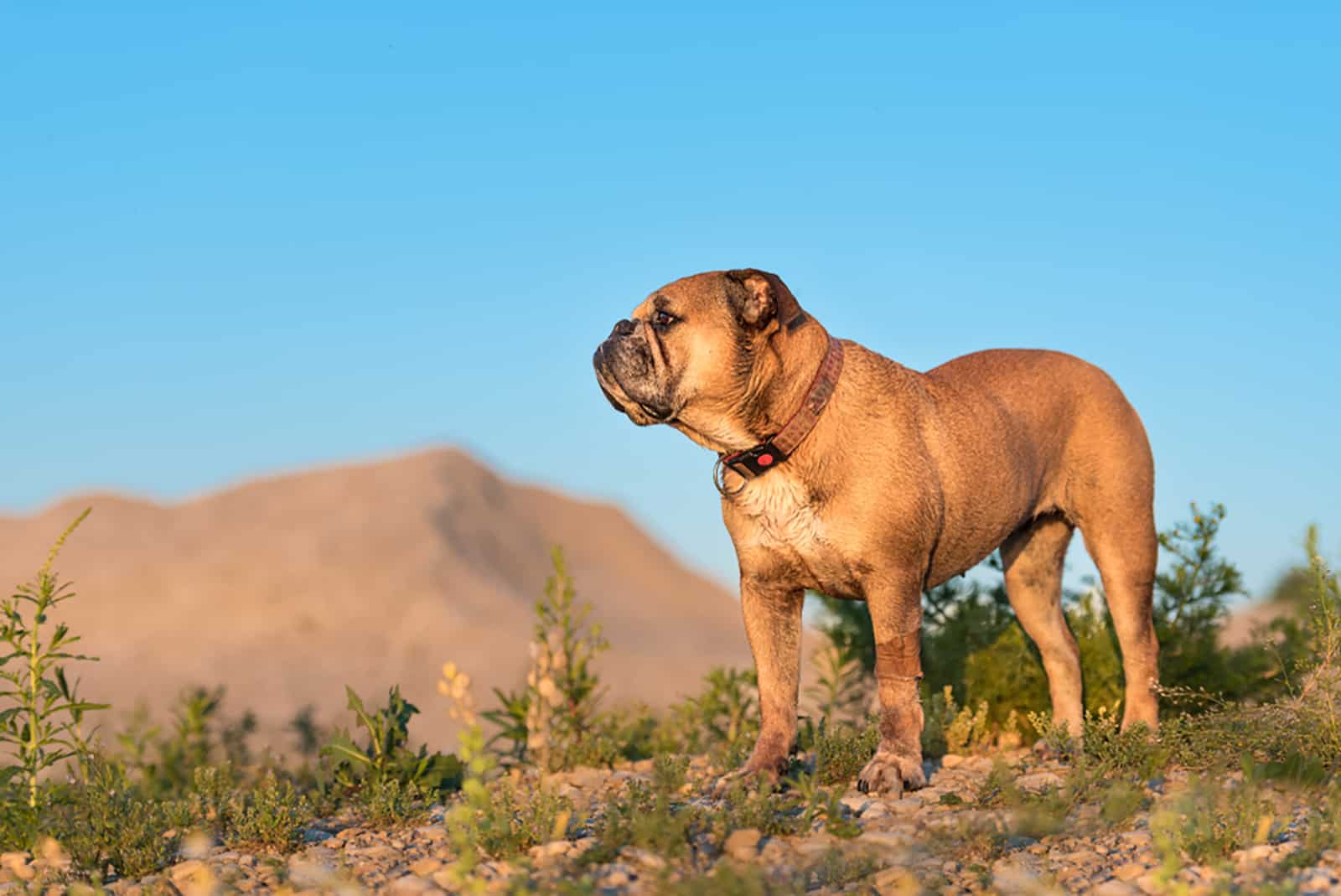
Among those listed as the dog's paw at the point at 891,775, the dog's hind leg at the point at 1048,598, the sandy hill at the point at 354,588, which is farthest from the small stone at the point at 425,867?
the sandy hill at the point at 354,588

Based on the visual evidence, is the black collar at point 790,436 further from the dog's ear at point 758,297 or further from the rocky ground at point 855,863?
the rocky ground at point 855,863

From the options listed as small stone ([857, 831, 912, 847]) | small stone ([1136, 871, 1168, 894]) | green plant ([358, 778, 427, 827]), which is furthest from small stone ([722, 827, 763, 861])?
green plant ([358, 778, 427, 827])

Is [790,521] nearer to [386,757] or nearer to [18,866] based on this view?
[386,757]

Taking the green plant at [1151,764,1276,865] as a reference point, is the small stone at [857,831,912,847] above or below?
below

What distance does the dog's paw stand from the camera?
6.12 m

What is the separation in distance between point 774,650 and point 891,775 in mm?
959

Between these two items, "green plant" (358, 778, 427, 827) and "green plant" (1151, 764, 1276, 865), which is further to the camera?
"green plant" (358, 778, 427, 827)

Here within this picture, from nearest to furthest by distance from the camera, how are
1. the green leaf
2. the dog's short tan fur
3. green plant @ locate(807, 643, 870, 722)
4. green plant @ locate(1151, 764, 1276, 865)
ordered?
green plant @ locate(1151, 764, 1276, 865) → the dog's short tan fur → the green leaf → green plant @ locate(807, 643, 870, 722)

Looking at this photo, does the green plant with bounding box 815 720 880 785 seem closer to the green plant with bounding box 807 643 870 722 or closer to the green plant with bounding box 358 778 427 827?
the green plant with bounding box 807 643 870 722

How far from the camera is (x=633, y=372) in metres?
5.91

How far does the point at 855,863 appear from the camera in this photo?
4801 millimetres

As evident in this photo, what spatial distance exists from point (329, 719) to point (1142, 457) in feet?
43.8

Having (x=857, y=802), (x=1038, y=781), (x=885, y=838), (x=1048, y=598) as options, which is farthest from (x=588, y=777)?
(x=1048, y=598)

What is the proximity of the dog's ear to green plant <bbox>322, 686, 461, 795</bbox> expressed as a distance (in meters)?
2.90
